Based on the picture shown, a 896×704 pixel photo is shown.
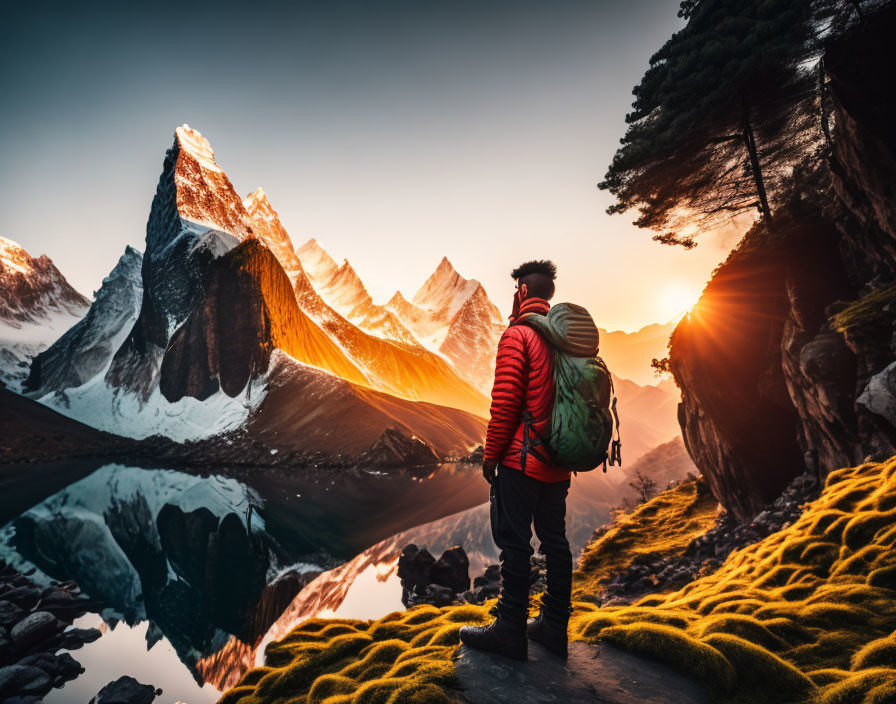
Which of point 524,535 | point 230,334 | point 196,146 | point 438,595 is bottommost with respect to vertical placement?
point 438,595

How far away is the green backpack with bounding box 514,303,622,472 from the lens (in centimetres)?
386

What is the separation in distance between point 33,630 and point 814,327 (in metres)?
26.4

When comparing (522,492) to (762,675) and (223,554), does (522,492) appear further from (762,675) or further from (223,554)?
(223,554)

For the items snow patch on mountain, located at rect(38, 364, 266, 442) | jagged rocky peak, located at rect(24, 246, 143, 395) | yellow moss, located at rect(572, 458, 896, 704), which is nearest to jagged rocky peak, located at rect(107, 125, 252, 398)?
snow patch on mountain, located at rect(38, 364, 266, 442)

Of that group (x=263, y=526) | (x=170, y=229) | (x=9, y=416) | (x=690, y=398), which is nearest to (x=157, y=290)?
(x=170, y=229)

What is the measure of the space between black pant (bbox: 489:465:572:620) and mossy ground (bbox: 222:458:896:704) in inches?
32.5

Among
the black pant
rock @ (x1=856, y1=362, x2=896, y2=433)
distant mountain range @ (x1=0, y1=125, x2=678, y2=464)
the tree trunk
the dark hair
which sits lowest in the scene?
the black pant

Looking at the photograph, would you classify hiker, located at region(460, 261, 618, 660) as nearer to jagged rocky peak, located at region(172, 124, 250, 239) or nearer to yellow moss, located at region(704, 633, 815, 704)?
yellow moss, located at region(704, 633, 815, 704)

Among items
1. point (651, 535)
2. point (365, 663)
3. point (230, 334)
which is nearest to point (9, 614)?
point (365, 663)

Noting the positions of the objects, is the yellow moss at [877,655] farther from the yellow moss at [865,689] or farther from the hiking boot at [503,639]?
the hiking boot at [503,639]

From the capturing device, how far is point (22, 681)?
1086 cm

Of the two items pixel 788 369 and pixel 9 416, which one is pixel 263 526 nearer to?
pixel 788 369

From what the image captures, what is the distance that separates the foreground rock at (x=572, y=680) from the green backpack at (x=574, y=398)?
181 centimetres

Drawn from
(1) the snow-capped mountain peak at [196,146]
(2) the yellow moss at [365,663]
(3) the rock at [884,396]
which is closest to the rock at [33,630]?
(2) the yellow moss at [365,663]
